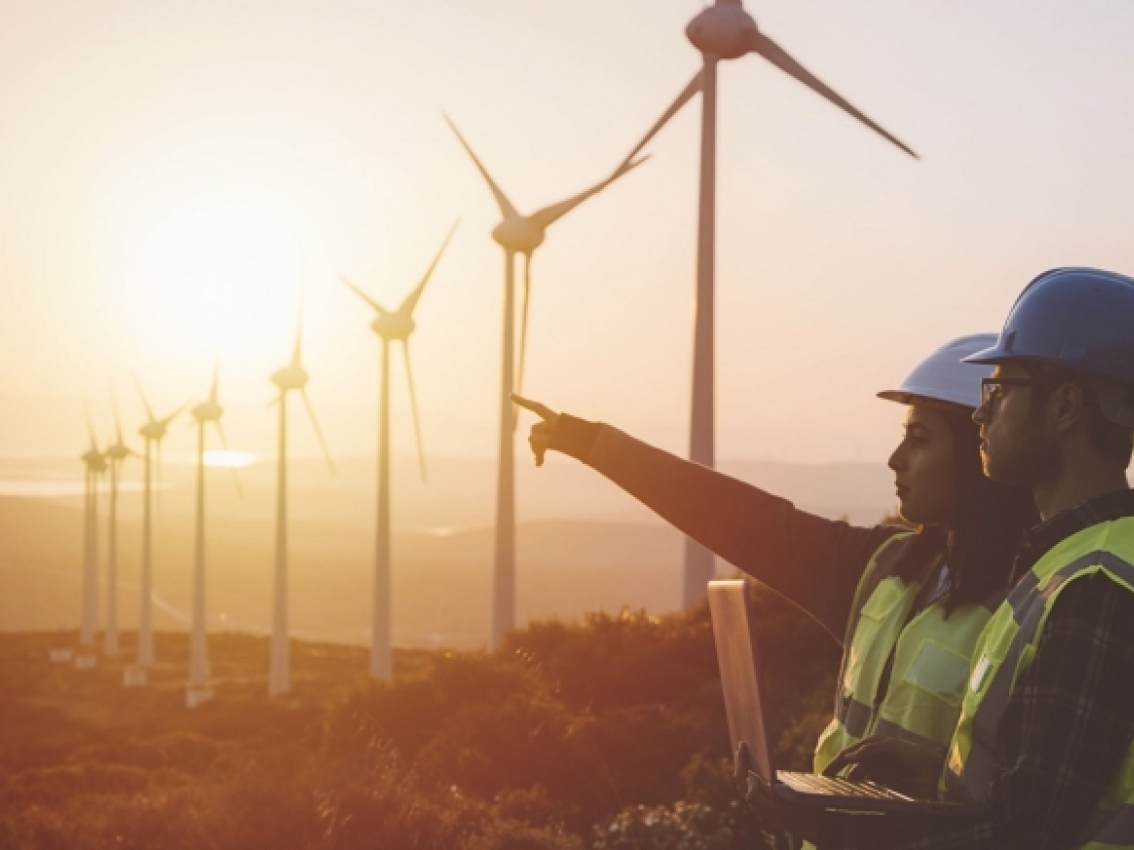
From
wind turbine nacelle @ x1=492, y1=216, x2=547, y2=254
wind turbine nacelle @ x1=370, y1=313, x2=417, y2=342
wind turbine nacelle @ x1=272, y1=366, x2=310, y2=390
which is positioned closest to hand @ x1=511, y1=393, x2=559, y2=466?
wind turbine nacelle @ x1=492, y1=216, x2=547, y2=254

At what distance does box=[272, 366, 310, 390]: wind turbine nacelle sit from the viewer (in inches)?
2415

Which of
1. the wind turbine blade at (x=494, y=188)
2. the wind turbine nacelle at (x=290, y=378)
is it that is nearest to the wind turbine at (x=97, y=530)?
the wind turbine nacelle at (x=290, y=378)

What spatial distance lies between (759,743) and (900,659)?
2.67 ft

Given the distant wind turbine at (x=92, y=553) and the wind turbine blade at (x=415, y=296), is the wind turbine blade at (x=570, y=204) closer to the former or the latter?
the wind turbine blade at (x=415, y=296)

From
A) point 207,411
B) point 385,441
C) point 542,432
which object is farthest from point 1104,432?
point 207,411

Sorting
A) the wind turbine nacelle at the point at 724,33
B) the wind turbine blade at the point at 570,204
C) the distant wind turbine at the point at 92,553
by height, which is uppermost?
the wind turbine nacelle at the point at 724,33

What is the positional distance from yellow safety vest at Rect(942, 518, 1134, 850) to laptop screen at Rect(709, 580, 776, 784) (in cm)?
43

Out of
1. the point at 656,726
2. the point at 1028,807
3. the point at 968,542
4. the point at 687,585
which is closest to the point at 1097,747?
the point at 1028,807

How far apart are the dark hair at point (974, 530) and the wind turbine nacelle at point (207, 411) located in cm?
6777

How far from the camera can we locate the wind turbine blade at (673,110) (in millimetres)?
36875

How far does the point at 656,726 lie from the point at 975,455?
648 inches

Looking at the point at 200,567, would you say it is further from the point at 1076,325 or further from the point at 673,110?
the point at 1076,325

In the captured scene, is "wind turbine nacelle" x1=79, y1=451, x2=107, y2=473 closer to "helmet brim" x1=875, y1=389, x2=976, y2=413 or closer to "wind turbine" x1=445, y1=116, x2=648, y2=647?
"wind turbine" x1=445, y1=116, x2=648, y2=647

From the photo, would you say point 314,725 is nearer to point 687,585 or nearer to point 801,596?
point 687,585
